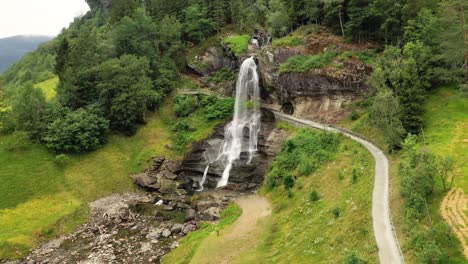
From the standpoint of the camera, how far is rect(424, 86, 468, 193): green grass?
139ft

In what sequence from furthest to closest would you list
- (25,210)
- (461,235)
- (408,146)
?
(25,210)
(408,146)
(461,235)

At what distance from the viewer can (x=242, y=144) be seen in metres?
69.6

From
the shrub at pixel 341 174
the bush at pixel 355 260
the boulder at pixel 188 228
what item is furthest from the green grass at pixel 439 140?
the boulder at pixel 188 228

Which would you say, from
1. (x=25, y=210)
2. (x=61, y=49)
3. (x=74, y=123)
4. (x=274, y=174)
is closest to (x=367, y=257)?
(x=274, y=174)

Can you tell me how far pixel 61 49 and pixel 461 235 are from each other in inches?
3134

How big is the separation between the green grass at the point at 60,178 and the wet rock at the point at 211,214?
1829 centimetres

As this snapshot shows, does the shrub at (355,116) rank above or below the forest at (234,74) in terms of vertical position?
below

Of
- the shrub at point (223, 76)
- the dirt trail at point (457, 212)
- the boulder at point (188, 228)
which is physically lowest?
the boulder at point (188, 228)

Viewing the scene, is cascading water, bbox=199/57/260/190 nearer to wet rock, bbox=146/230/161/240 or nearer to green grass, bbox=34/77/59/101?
wet rock, bbox=146/230/161/240

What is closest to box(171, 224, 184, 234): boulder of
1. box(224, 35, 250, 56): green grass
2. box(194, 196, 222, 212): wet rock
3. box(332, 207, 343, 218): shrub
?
box(194, 196, 222, 212): wet rock

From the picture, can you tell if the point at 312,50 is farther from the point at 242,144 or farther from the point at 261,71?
the point at 242,144

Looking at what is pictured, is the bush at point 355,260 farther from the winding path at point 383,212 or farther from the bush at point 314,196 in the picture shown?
the bush at point 314,196

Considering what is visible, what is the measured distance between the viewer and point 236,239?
44594mm

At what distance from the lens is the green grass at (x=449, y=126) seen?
139ft
